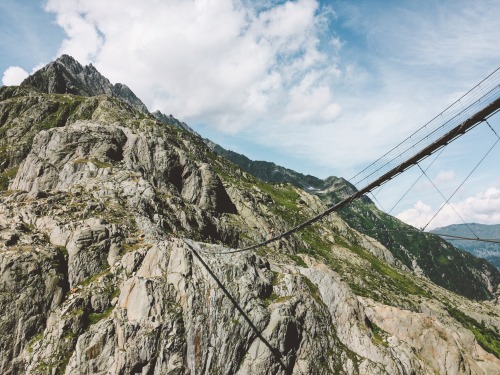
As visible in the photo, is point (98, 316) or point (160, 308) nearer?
point (98, 316)

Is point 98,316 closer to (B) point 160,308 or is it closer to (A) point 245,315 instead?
(B) point 160,308

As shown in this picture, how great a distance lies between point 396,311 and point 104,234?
132 feet

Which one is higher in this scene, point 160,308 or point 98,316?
point 98,316

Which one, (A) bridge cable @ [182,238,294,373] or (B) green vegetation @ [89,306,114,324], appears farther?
(A) bridge cable @ [182,238,294,373]

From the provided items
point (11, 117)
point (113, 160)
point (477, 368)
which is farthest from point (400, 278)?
point (11, 117)

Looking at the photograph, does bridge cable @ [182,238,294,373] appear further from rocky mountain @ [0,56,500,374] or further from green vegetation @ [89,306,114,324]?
green vegetation @ [89,306,114,324]

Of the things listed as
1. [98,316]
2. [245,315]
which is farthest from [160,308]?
[245,315]

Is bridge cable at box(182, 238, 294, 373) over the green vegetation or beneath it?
beneath

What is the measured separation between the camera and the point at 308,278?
151ft

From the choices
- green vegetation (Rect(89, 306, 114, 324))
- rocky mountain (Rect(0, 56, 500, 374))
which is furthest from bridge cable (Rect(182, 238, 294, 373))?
green vegetation (Rect(89, 306, 114, 324))

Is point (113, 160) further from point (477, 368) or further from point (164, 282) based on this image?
point (477, 368)

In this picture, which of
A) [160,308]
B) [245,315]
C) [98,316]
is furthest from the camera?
[245,315]

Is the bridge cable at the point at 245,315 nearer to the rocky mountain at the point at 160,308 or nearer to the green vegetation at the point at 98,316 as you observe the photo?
the rocky mountain at the point at 160,308

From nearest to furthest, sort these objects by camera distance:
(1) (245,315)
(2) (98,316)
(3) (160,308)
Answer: (2) (98,316) → (3) (160,308) → (1) (245,315)
